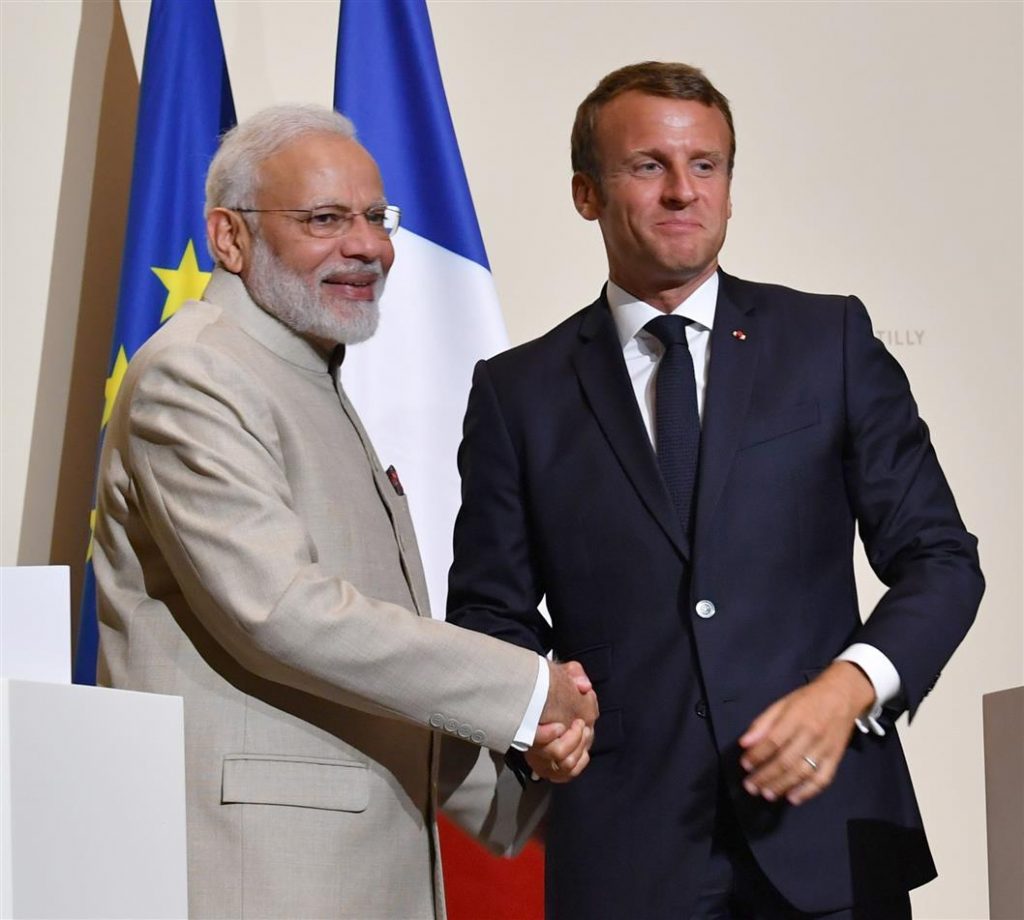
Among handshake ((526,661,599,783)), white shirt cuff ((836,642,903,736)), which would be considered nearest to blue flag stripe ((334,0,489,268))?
handshake ((526,661,599,783))

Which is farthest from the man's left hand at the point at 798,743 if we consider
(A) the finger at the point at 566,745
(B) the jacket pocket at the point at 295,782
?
(B) the jacket pocket at the point at 295,782

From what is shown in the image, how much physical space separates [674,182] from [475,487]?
0.56m

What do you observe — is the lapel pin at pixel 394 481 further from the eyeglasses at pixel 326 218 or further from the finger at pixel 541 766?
the finger at pixel 541 766

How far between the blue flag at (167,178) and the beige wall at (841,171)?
0.82 ft

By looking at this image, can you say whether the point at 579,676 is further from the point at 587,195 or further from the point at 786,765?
the point at 587,195

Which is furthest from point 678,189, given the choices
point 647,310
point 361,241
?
point 361,241

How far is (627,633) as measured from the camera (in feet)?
7.69

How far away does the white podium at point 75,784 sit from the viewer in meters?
1.51

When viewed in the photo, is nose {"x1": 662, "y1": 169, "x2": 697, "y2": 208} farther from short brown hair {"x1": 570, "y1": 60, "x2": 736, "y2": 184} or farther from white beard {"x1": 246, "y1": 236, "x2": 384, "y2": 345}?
white beard {"x1": 246, "y1": 236, "x2": 384, "y2": 345}

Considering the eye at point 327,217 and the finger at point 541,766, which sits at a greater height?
the eye at point 327,217

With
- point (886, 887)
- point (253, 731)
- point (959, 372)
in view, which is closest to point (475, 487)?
point (253, 731)

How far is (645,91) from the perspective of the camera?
101 inches

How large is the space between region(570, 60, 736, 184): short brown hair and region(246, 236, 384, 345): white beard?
0.43 metres

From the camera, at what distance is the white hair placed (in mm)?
2598
